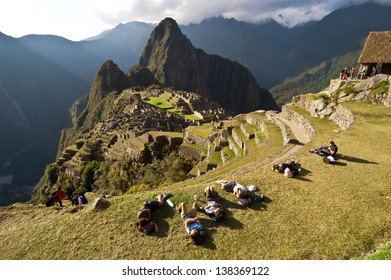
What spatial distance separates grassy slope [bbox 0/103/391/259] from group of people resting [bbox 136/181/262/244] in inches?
10.5

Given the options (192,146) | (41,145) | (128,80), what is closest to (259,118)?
(192,146)

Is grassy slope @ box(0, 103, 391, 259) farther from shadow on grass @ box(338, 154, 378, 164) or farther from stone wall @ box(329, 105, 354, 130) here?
stone wall @ box(329, 105, 354, 130)

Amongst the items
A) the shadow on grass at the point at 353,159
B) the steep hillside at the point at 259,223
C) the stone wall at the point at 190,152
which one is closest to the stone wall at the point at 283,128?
the shadow on grass at the point at 353,159

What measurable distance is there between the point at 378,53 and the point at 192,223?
92.3 ft

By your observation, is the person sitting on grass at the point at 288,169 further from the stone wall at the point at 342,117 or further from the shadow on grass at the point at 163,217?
the stone wall at the point at 342,117

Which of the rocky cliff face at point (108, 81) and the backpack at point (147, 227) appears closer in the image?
the backpack at point (147, 227)

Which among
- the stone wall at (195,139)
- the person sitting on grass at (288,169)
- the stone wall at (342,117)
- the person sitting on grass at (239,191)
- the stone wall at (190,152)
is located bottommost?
the stone wall at (190,152)

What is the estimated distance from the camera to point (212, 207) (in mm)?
10258

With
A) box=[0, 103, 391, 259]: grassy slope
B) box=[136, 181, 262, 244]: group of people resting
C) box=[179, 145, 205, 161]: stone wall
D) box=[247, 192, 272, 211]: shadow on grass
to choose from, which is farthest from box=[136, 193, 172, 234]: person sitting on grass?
box=[179, 145, 205, 161]: stone wall

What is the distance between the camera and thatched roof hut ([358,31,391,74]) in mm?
26656

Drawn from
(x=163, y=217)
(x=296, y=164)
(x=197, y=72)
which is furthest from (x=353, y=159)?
(x=197, y=72)

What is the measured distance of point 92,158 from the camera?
53.6 meters

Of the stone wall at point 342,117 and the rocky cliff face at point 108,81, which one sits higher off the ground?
the rocky cliff face at point 108,81

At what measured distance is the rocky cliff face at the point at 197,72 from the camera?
167 m
